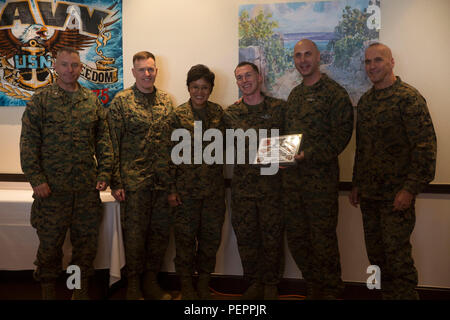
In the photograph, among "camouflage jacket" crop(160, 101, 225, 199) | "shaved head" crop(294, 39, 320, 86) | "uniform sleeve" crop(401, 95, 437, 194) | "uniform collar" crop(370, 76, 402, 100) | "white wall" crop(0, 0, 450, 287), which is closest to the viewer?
"uniform sleeve" crop(401, 95, 437, 194)

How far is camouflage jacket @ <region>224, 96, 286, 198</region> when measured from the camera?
2447 mm

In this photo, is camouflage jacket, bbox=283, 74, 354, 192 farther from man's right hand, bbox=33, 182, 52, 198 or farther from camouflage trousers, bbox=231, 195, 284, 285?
man's right hand, bbox=33, 182, 52, 198

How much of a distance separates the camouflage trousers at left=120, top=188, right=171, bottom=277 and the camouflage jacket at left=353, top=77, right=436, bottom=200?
152 centimetres

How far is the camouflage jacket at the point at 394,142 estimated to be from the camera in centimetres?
205

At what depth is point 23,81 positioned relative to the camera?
3090 mm

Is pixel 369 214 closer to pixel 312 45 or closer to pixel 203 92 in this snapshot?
pixel 312 45

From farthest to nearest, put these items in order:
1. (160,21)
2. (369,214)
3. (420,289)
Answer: (160,21)
(420,289)
(369,214)

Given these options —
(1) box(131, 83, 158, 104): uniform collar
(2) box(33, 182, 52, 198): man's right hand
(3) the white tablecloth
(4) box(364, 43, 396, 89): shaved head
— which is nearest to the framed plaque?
(4) box(364, 43, 396, 89): shaved head

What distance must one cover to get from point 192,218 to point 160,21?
5.82 ft

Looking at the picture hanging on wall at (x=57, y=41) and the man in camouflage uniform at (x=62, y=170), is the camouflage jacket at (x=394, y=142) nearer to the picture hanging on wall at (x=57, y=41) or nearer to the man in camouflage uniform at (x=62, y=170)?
the man in camouflage uniform at (x=62, y=170)

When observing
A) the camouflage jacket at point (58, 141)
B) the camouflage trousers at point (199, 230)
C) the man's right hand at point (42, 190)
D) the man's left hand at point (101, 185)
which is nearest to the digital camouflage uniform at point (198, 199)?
the camouflage trousers at point (199, 230)

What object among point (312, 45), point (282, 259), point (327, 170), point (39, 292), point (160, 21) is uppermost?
→ point (160, 21)

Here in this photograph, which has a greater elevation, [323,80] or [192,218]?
[323,80]

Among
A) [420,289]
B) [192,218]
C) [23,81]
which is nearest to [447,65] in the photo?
[420,289]
